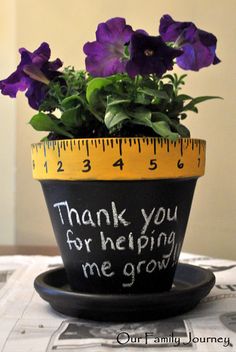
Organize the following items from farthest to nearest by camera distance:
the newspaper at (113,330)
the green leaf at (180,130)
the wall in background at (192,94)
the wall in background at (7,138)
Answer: the wall in background at (7,138)
the wall in background at (192,94)
the green leaf at (180,130)
the newspaper at (113,330)

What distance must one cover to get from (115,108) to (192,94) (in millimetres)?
702

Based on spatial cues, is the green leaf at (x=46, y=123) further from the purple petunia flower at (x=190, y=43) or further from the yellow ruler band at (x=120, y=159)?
the purple petunia flower at (x=190, y=43)

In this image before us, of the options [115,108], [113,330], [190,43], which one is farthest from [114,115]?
[113,330]

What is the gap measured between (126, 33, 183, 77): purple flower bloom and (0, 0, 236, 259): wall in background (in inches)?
26.5

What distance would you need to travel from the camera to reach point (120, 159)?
0.45 meters

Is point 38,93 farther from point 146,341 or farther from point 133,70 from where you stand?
point 146,341

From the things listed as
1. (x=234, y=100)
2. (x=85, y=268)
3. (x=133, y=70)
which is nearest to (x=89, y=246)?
(x=85, y=268)

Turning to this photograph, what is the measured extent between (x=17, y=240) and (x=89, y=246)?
Answer: 29.3 inches

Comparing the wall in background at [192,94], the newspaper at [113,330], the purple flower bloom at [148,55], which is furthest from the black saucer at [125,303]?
the wall in background at [192,94]

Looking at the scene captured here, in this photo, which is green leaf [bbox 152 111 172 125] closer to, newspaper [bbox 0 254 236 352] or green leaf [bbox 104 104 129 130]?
green leaf [bbox 104 104 129 130]

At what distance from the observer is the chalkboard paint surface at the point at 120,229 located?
46cm

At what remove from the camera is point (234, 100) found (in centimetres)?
108

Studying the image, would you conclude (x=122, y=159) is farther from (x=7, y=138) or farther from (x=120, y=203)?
(x=7, y=138)

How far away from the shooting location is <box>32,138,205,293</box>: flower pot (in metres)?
0.45
